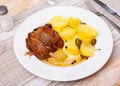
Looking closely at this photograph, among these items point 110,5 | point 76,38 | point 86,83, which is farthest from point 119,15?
point 86,83

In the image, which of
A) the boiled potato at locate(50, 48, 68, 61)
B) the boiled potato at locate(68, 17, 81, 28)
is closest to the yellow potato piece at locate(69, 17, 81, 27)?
the boiled potato at locate(68, 17, 81, 28)

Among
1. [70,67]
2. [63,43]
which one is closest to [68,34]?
[63,43]

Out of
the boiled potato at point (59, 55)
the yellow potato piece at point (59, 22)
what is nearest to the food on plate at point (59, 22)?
the yellow potato piece at point (59, 22)

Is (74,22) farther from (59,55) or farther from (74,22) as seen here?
(59,55)

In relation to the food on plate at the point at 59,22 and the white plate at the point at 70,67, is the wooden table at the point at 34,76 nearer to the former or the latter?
the white plate at the point at 70,67

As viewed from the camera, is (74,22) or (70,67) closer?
(70,67)

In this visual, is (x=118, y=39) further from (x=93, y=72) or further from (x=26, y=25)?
(x=26, y=25)
